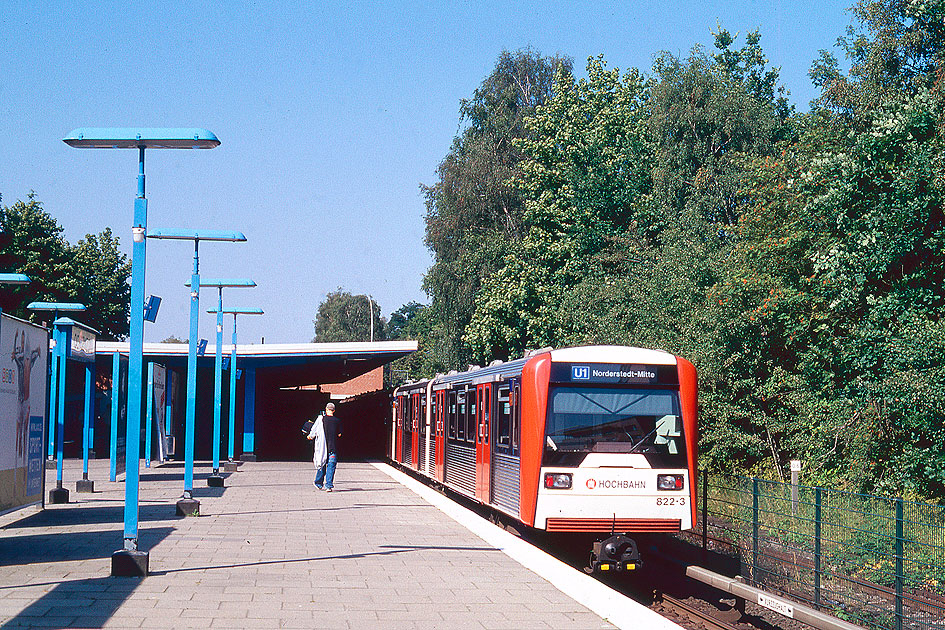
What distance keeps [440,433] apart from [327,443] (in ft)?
8.36

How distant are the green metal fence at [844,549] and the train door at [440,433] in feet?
29.2

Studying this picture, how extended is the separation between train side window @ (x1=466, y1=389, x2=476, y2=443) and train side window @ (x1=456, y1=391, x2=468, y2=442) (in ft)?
1.19

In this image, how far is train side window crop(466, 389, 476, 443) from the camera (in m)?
17.8

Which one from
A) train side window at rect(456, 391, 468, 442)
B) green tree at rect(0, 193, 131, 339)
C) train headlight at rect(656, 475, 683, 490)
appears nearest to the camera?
train headlight at rect(656, 475, 683, 490)

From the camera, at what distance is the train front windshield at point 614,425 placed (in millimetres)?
12961

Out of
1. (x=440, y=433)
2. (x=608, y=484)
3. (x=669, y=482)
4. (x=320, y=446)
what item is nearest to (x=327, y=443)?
(x=320, y=446)

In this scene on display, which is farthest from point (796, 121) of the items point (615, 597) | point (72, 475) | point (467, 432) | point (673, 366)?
point (615, 597)

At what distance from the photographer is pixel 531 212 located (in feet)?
125

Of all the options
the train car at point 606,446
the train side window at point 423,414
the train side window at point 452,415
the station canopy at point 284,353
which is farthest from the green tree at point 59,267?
the train car at point 606,446

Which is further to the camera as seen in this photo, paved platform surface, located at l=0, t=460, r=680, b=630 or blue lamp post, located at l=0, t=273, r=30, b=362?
blue lamp post, located at l=0, t=273, r=30, b=362

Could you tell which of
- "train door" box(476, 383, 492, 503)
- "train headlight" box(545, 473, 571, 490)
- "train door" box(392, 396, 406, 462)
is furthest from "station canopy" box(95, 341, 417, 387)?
"train headlight" box(545, 473, 571, 490)

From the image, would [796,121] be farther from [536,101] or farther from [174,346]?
[174,346]

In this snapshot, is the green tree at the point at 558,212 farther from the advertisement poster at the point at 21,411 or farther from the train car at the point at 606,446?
the advertisement poster at the point at 21,411

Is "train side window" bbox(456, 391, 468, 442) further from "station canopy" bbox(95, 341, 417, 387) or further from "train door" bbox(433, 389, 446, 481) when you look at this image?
"station canopy" bbox(95, 341, 417, 387)
